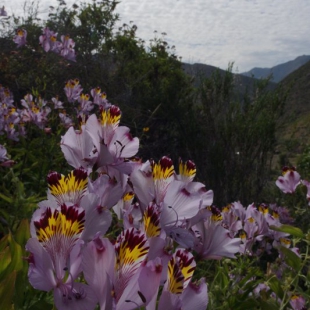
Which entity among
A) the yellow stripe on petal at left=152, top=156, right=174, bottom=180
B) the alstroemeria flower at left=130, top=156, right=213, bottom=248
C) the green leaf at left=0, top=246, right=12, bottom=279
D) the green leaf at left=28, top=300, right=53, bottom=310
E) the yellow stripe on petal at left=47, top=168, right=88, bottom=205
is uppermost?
the yellow stripe on petal at left=47, top=168, right=88, bottom=205

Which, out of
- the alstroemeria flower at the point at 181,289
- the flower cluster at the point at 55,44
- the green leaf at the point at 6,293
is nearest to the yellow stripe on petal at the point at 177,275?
the alstroemeria flower at the point at 181,289

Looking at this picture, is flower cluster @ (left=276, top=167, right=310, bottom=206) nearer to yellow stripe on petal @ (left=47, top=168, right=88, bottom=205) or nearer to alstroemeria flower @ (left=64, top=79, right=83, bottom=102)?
yellow stripe on petal @ (left=47, top=168, right=88, bottom=205)

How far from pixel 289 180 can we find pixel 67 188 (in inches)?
83.3

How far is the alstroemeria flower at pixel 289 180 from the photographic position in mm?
2689

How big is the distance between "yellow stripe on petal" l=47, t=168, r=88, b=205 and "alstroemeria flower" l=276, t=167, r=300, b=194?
2.03 metres

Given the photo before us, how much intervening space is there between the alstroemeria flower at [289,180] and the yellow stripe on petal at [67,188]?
80.0 inches

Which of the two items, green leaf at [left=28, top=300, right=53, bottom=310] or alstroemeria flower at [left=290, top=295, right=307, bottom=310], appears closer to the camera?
green leaf at [left=28, top=300, right=53, bottom=310]

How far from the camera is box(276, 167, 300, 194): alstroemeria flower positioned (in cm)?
269

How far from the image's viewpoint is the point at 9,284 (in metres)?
0.85

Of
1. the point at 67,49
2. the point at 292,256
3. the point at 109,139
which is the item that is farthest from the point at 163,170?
the point at 67,49

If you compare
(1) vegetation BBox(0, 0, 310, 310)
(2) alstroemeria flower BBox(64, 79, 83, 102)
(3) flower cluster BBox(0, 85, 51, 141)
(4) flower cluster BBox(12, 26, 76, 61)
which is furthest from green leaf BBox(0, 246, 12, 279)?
(4) flower cluster BBox(12, 26, 76, 61)

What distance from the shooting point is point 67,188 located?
0.82 meters

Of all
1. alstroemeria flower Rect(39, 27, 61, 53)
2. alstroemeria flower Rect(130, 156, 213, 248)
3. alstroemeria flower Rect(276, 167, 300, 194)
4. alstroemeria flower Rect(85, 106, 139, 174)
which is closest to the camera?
alstroemeria flower Rect(130, 156, 213, 248)

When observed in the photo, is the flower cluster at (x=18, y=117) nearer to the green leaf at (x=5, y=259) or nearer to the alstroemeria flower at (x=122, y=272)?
the green leaf at (x=5, y=259)
